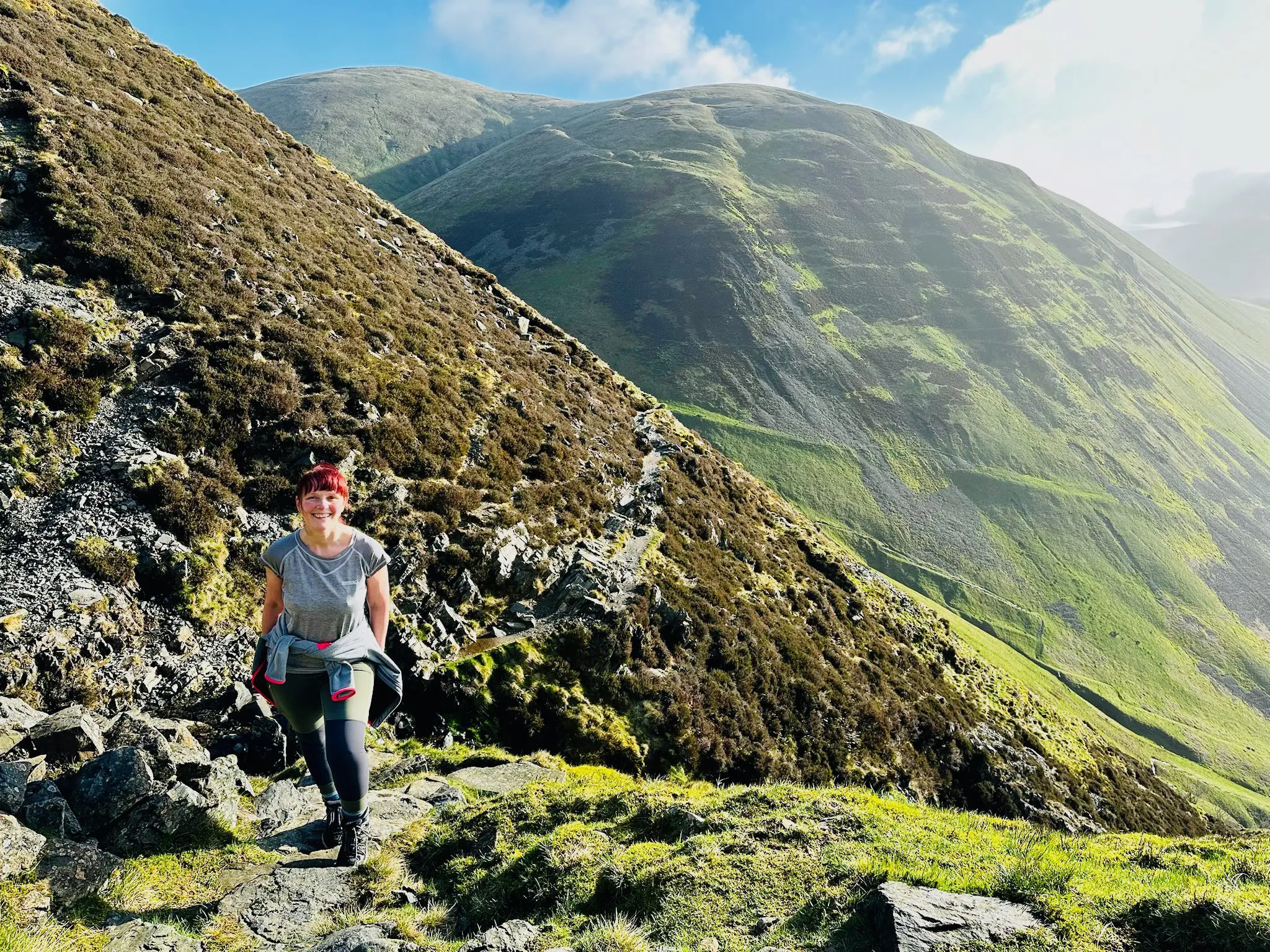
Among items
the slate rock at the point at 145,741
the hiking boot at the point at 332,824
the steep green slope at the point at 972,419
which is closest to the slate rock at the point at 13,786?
the slate rock at the point at 145,741

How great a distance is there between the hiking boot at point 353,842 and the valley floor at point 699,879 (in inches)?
8.4

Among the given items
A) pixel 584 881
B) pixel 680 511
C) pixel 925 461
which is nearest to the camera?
pixel 584 881

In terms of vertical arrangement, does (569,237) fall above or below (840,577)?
above

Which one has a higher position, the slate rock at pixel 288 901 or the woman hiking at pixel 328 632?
the woman hiking at pixel 328 632

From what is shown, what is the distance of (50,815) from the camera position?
7.50m

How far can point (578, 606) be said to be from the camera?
2298 cm

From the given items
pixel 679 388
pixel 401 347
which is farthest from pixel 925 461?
pixel 401 347

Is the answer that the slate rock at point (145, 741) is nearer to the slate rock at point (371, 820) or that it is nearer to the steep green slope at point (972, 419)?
the slate rock at point (371, 820)

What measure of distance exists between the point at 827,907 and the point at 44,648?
47.5 ft

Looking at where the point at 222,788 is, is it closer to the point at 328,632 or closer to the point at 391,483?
the point at 328,632

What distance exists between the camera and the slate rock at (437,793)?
10.7m

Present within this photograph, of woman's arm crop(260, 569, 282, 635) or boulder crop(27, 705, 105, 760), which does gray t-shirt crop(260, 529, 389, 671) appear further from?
boulder crop(27, 705, 105, 760)

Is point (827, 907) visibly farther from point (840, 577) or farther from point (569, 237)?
point (569, 237)

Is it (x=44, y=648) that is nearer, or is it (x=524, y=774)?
(x=44, y=648)
